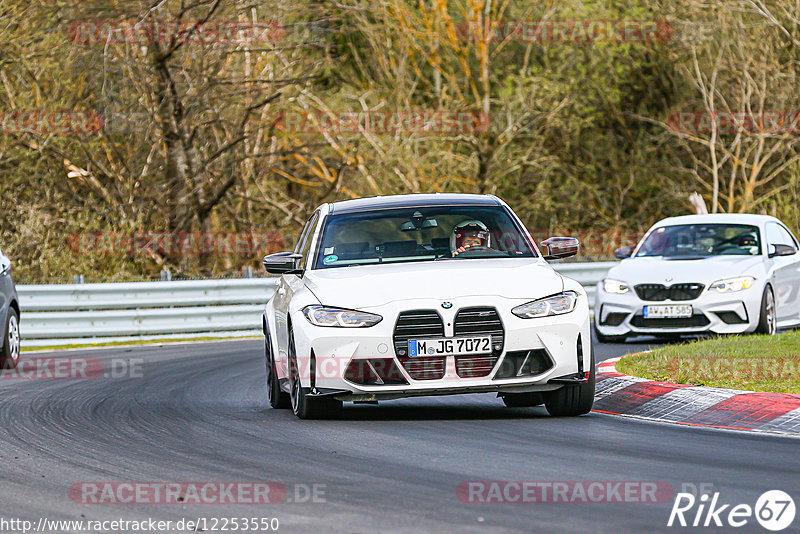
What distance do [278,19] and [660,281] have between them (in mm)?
14111

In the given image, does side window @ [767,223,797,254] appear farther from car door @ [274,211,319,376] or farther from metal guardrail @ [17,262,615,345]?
metal guardrail @ [17,262,615,345]

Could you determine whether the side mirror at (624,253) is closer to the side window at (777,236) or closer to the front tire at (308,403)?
the side window at (777,236)

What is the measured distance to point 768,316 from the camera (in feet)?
53.9

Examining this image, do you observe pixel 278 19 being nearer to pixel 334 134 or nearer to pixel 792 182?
pixel 334 134

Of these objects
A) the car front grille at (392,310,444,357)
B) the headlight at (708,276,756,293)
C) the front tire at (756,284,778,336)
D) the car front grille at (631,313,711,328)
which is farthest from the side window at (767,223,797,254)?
the car front grille at (392,310,444,357)

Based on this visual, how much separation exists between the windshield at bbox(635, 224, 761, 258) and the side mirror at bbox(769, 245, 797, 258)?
0.21 metres

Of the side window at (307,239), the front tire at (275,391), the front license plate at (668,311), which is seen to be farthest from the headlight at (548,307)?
the front license plate at (668,311)

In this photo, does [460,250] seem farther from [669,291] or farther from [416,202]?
[669,291]

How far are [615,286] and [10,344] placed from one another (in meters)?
7.23

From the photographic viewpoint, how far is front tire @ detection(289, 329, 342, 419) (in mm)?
9891

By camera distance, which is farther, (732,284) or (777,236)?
(777,236)

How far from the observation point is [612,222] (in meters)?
36.4

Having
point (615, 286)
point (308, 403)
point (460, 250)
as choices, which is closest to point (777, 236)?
point (615, 286)

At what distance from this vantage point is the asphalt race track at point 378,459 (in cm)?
617
